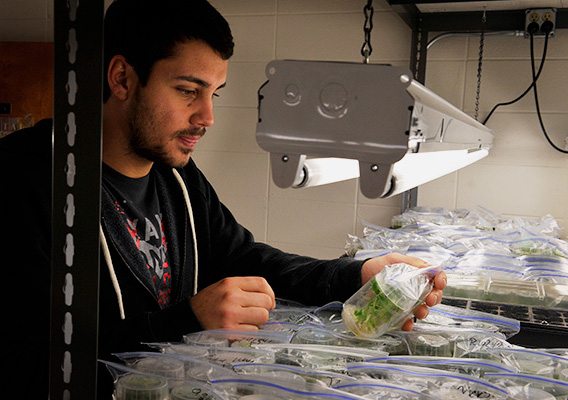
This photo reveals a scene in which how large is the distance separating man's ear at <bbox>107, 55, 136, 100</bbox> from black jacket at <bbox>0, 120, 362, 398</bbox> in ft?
0.74

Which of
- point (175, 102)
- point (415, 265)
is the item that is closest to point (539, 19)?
point (415, 265)

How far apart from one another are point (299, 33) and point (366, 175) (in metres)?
2.86

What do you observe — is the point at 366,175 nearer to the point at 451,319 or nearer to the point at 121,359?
the point at 121,359

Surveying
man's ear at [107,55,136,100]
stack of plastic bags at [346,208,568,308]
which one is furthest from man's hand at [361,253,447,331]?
man's ear at [107,55,136,100]

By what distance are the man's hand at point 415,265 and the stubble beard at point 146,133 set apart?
532 millimetres

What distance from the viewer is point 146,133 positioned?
1.45 m

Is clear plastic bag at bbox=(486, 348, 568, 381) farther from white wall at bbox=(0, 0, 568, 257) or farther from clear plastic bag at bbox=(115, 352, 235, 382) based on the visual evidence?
white wall at bbox=(0, 0, 568, 257)

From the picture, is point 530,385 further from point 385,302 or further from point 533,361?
point 385,302

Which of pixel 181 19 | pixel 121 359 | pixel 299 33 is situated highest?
pixel 299 33

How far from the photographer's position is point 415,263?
52.6 inches

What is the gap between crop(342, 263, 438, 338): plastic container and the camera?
1.07 metres

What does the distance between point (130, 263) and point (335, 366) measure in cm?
57

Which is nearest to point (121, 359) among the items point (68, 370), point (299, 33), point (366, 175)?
point (68, 370)

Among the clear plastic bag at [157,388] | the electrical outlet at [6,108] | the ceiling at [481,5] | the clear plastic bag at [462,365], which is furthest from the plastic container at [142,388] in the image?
the electrical outlet at [6,108]
